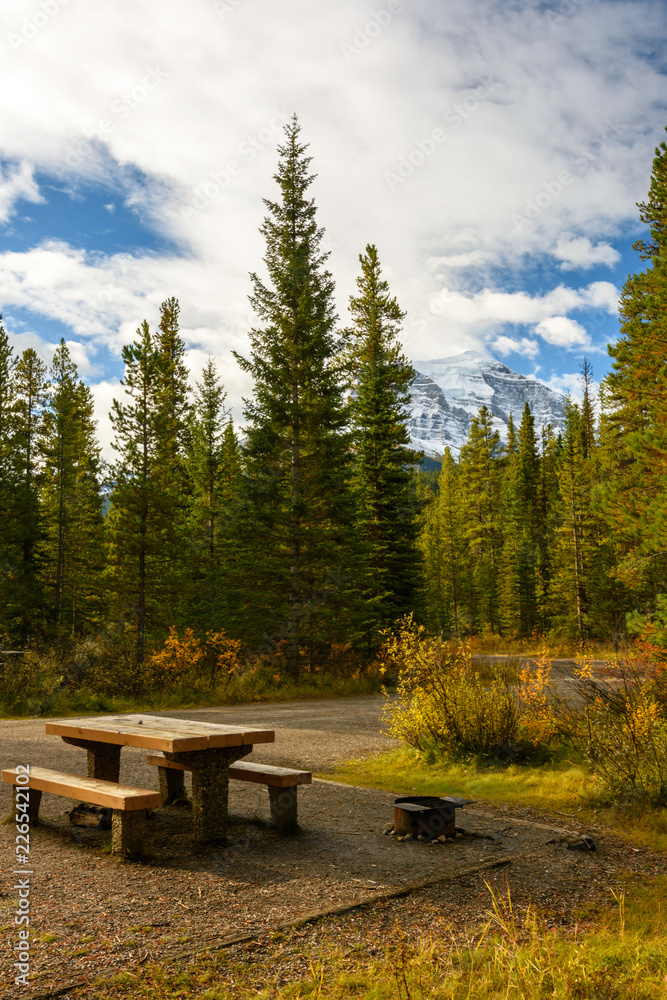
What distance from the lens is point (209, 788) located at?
198 inches

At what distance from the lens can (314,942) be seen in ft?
11.1

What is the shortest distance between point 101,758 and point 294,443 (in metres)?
15.3

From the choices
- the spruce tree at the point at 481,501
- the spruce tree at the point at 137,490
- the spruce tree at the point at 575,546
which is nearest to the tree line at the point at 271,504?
the spruce tree at the point at 137,490

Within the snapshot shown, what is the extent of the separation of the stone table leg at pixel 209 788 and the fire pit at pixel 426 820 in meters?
1.36

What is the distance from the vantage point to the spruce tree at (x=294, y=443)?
20031 millimetres

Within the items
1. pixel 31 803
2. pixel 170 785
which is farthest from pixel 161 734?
pixel 170 785

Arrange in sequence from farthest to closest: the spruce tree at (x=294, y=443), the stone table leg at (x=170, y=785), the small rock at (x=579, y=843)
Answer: the spruce tree at (x=294, y=443), the stone table leg at (x=170, y=785), the small rock at (x=579, y=843)

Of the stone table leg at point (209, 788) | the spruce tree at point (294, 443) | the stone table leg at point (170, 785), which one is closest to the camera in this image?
the stone table leg at point (209, 788)

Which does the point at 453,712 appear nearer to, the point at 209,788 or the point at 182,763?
the point at 209,788

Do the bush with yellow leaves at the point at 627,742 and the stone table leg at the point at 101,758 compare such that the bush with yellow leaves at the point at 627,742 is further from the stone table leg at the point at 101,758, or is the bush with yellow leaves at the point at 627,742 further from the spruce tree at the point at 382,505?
the spruce tree at the point at 382,505

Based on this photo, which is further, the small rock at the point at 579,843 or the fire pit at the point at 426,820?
the fire pit at the point at 426,820

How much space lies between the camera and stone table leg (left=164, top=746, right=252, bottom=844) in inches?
195

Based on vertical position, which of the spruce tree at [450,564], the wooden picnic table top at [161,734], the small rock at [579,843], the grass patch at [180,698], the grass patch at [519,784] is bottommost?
the grass patch at [180,698]

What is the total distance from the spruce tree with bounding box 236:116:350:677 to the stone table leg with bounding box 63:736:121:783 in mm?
13410
